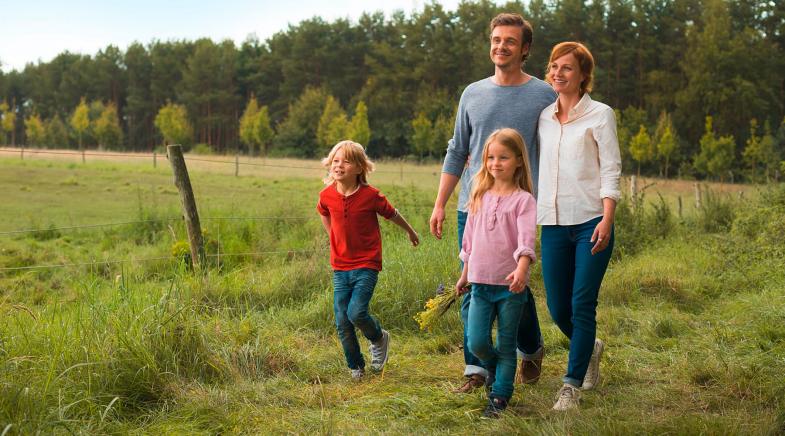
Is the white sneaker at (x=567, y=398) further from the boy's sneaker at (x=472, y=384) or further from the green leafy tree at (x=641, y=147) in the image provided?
the green leafy tree at (x=641, y=147)

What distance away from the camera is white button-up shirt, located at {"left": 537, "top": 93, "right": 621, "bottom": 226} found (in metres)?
4.14

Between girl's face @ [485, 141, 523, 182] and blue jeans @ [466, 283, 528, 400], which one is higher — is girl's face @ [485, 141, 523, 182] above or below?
above

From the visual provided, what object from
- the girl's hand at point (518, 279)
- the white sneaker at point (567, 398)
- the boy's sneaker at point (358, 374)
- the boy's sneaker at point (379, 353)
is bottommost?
the boy's sneaker at point (358, 374)

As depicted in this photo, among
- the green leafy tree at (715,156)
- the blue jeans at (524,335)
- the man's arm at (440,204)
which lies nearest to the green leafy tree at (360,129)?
the green leafy tree at (715,156)

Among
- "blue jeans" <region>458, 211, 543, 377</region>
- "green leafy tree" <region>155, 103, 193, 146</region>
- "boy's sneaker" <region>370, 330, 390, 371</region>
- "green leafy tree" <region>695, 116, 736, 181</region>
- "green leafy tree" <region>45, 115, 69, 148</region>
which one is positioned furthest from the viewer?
"green leafy tree" <region>45, 115, 69, 148</region>

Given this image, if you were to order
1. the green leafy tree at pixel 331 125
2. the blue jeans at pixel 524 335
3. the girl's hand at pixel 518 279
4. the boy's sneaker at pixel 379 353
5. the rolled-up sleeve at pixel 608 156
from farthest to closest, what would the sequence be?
the green leafy tree at pixel 331 125 → the boy's sneaker at pixel 379 353 → the blue jeans at pixel 524 335 → the rolled-up sleeve at pixel 608 156 → the girl's hand at pixel 518 279

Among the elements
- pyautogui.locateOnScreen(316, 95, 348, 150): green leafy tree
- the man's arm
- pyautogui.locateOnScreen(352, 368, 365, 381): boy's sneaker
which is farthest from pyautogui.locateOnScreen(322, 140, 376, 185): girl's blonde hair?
pyautogui.locateOnScreen(316, 95, 348, 150): green leafy tree

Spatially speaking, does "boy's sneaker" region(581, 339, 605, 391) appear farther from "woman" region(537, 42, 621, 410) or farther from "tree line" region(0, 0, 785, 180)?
"tree line" region(0, 0, 785, 180)

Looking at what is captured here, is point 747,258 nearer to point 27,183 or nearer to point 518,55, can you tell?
point 518,55

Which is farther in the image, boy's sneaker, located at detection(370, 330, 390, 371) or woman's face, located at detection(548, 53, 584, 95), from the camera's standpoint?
boy's sneaker, located at detection(370, 330, 390, 371)

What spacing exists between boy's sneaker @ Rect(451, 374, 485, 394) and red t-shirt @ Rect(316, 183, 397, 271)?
89 cm

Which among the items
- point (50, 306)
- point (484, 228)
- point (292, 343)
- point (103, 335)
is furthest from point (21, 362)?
point (484, 228)

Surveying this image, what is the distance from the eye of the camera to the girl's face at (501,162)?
417 cm

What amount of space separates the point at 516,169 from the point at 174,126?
51153 millimetres
